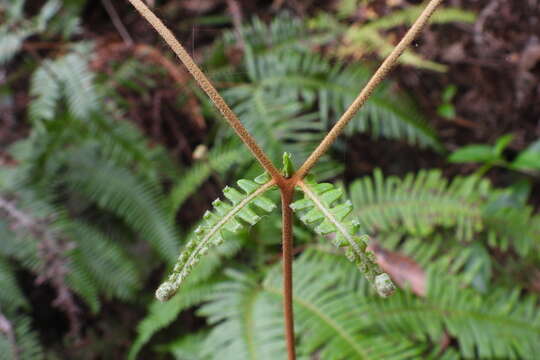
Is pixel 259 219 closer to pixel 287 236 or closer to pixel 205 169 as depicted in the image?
pixel 287 236

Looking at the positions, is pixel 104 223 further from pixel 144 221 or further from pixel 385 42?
pixel 385 42

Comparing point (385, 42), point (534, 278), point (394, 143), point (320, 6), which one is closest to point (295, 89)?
point (385, 42)

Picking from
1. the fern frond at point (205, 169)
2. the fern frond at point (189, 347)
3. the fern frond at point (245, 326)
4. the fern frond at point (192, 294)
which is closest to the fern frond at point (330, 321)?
the fern frond at point (245, 326)

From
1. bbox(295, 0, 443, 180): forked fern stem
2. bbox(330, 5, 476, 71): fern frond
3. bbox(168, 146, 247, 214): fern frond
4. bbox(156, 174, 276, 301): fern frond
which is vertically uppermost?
bbox(295, 0, 443, 180): forked fern stem

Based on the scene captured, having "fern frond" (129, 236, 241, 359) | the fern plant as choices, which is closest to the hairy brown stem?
the fern plant

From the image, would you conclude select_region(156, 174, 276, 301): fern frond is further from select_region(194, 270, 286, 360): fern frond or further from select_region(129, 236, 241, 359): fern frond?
select_region(129, 236, 241, 359): fern frond

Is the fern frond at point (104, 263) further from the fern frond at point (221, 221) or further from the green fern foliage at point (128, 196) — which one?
the fern frond at point (221, 221)
